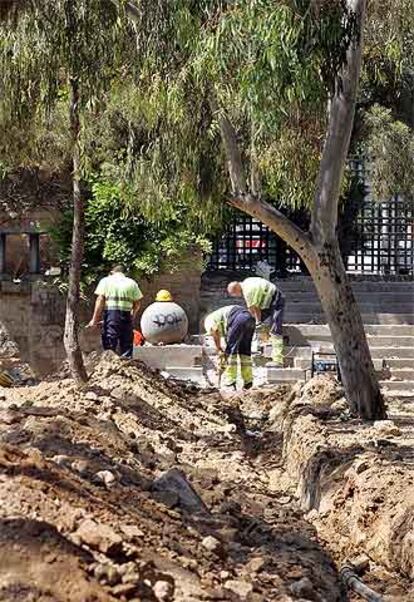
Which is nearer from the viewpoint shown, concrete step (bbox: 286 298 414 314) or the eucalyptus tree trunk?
the eucalyptus tree trunk

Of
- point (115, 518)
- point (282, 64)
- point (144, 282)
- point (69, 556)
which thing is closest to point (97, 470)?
point (115, 518)

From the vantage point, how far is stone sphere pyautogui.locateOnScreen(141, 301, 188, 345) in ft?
56.5

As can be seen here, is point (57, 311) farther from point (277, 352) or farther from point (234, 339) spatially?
point (234, 339)

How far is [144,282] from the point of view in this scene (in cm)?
1909

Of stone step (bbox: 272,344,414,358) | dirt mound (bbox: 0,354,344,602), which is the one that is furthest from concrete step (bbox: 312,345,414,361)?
dirt mound (bbox: 0,354,344,602)

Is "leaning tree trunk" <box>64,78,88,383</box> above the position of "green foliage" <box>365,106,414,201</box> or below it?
below

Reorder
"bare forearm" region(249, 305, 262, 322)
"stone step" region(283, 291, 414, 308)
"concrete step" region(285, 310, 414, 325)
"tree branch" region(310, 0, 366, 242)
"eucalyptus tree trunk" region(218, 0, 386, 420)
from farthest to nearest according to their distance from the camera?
"stone step" region(283, 291, 414, 308) → "concrete step" region(285, 310, 414, 325) → "bare forearm" region(249, 305, 262, 322) → "eucalyptus tree trunk" region(218, 0, 386, 420) → "tree branch" region(310, 0, 366, 242)

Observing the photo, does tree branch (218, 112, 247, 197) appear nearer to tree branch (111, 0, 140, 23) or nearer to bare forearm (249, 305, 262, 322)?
tree branch (111, 0, 140, 23)

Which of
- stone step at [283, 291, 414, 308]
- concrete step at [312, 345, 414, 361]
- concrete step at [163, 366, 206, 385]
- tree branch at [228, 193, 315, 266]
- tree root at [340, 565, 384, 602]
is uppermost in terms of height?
tree branch at [228, 193, 315, 266]

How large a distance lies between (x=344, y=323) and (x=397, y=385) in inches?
221

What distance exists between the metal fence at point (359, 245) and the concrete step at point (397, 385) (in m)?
5.85

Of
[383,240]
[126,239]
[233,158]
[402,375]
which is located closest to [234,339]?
[402,375]

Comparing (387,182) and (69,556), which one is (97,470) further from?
Answer: (387,182)

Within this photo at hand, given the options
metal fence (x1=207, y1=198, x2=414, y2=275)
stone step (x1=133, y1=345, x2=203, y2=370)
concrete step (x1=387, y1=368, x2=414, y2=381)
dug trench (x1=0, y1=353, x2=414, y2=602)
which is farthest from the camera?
metal fence (x1=207, y1=198, x2=414, y2=275)
